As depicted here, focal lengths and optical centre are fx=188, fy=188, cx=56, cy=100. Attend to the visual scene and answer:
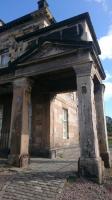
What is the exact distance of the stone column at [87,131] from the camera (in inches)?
239

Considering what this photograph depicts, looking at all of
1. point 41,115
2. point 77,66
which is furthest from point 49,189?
point 41,115

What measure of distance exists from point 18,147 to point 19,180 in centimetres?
212

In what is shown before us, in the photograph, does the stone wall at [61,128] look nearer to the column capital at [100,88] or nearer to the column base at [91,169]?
the column capital at [100,88]

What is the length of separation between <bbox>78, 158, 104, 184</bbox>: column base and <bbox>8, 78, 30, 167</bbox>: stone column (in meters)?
2.54

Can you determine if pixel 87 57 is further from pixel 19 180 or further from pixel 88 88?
pixel 19 180

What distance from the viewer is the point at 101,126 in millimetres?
8992

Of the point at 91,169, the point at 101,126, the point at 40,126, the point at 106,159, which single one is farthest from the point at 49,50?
the point at 106,159

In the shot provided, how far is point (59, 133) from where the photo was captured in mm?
12203

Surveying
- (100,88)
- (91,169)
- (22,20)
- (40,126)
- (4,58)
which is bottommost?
(91,169)

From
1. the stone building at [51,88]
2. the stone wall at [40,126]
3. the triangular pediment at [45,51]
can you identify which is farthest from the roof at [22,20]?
the stone wall at [40,126]

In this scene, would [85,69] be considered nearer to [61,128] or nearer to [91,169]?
[91,169]

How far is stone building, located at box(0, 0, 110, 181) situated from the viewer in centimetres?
686

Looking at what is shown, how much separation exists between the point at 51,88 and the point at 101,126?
3.71 meters

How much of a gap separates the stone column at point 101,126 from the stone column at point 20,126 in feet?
11.1
